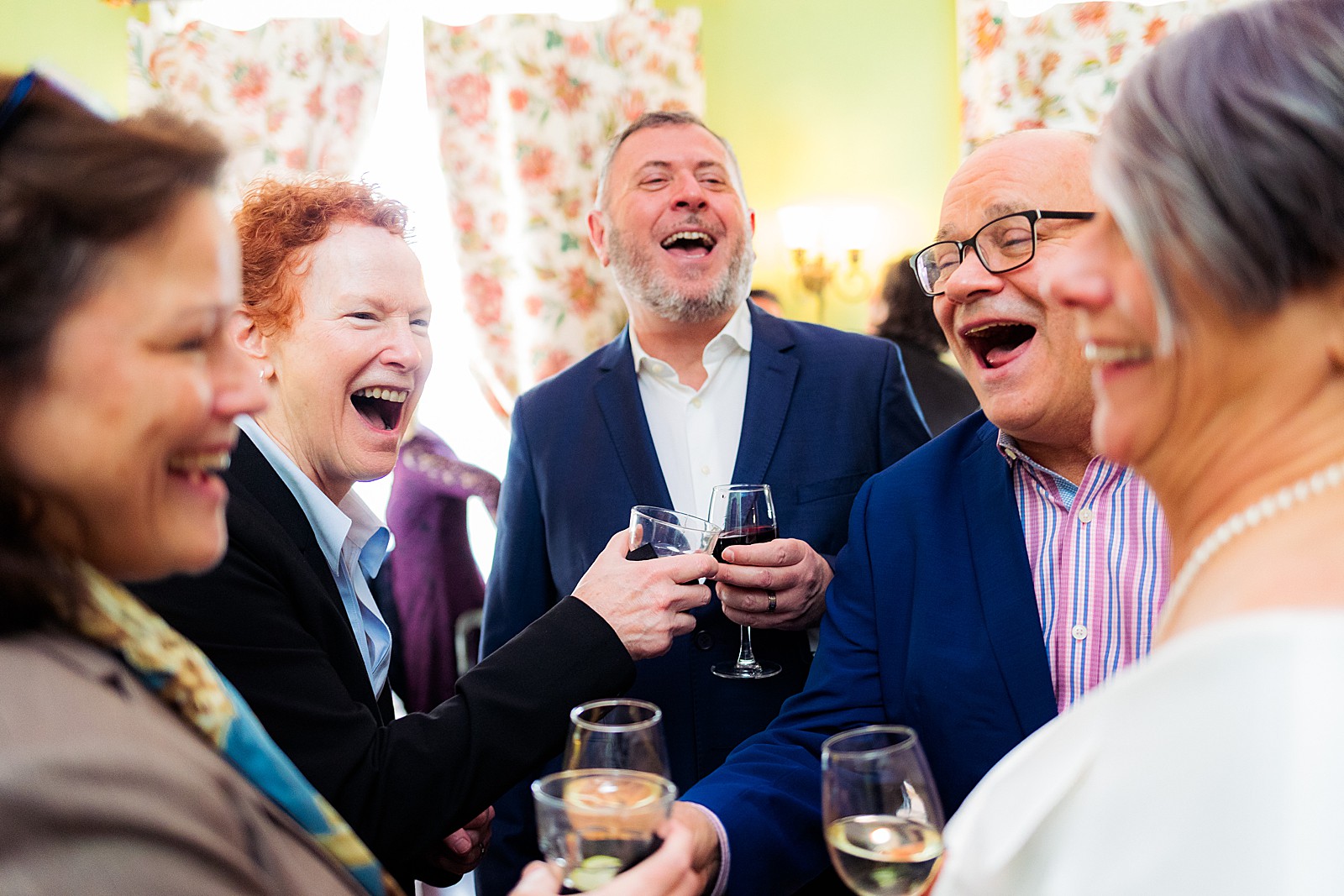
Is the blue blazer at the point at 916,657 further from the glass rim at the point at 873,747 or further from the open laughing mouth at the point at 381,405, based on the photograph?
the open laughing mouth at the point at 381,405

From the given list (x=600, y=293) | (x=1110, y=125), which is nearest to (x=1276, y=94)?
(x=1110, y=125)

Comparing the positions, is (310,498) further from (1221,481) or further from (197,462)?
(1221,481)

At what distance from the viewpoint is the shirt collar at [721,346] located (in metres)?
2.53

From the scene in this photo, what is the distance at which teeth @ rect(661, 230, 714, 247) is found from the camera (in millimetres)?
2670

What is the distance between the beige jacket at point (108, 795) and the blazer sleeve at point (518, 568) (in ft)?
4.81

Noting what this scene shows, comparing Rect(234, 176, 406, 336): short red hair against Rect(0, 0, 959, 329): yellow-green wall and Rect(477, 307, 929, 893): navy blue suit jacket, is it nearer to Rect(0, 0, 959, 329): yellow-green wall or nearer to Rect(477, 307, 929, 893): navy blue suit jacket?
Rect(477, 307, 929, 893): navy blue suit jacket

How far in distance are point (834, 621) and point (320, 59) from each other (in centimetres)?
424

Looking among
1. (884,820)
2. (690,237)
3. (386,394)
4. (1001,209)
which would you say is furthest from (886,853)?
(690,237)

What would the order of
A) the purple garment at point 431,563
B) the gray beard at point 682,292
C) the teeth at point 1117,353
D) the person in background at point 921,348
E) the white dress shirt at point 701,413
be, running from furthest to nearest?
the person in background at point 921,348 < the purple garment at point 431,563 < the gray beard at point 682,292 < the white dress shirt at point 701,413 < the teeth at point 1117,353

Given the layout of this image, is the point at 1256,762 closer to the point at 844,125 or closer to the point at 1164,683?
the point at 1164,683

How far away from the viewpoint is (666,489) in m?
2.33

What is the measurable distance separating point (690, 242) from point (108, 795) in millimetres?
2182

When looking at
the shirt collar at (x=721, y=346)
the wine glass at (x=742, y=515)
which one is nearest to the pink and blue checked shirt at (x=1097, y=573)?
the wine glass at (x=742, y=515)

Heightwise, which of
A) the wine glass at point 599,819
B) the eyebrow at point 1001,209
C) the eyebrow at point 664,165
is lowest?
the wine glass at point 599,819
